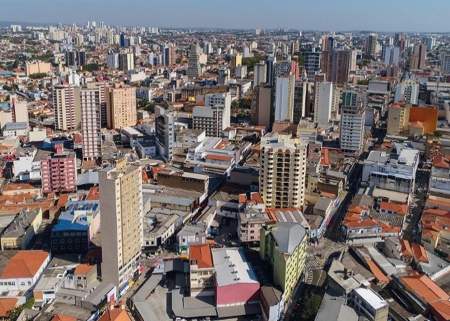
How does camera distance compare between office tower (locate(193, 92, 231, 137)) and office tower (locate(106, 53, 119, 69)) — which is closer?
office tower (locate(193, 92, 231, 137))

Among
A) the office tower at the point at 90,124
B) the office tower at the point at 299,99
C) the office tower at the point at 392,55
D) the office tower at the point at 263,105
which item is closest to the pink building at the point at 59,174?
the office tower at the point at 90,124

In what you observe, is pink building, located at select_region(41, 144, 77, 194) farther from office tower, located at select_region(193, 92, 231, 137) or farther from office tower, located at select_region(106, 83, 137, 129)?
office tower, located at select_region(106, 83, 137, 129)

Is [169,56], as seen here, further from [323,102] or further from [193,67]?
[323,102]

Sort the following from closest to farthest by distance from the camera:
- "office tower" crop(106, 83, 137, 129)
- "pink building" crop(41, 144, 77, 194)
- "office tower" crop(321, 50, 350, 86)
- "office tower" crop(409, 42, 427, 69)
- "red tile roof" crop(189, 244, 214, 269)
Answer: "red tile roof" crop(189, 244, 214, 269) → "pink building" crop(41, 144, 77, 194) → "office tower" crop(106, 83, 137, 129) → "office tower" crop(321, 50, 350, 86) → "office tower" crop(409, 42, 427, 69)

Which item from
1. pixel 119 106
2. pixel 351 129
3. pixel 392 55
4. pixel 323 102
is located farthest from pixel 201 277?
pixel 392 55

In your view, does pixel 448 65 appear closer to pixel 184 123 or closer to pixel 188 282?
pixel 184 123

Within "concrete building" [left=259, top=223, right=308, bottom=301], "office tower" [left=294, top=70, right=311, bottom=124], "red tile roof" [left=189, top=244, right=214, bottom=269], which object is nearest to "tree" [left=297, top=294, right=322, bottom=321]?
"concrete building" [left=259, top=223, right=308, bottom=301]

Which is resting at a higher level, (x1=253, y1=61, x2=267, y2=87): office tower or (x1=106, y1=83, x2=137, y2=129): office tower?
(x1=253, y1=61, x2=267, y2=87): office tower

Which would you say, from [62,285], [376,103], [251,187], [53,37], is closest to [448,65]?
[376,103]
